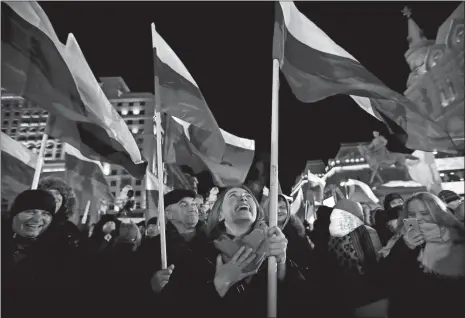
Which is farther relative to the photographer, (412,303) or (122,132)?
(122,132)

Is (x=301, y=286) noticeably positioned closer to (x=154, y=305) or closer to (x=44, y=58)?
(x=154, y=305)

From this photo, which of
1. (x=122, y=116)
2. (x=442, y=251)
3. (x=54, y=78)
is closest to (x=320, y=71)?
(x=442, y=251)

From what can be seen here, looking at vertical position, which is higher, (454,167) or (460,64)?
(460,64)

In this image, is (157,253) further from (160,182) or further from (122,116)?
(122,116)

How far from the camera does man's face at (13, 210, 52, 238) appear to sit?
17.0 feet

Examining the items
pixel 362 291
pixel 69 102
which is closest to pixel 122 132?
pixel 69 102

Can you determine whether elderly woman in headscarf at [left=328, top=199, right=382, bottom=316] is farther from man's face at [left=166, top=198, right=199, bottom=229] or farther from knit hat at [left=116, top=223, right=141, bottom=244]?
knit hat at [left=116, top=223, right=141, bottom=244]

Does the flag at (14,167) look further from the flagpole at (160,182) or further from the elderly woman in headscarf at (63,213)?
the flagpole at (160,182)

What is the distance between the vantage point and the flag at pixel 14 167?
22.2 feet

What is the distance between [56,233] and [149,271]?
1.23 meters

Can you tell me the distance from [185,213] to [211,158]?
4.30 ft

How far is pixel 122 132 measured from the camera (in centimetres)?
627

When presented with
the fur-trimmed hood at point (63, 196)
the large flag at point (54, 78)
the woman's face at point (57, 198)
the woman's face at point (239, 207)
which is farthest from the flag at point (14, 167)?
the woman's face at point (239, 207)

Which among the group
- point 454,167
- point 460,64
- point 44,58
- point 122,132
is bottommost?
point 454,167
